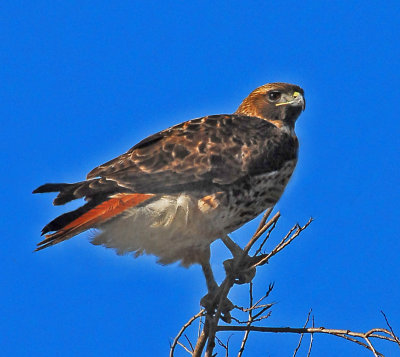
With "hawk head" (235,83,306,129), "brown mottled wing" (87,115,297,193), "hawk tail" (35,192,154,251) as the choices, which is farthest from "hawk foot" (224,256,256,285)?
"hawk head" (235,83,306,129)

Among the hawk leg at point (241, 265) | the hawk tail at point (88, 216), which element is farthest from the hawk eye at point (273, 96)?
the hawk tail at point (88, 216)

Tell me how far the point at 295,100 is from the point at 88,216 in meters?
2.09

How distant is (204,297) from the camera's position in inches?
224

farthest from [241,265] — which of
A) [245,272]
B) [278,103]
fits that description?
[278,103]

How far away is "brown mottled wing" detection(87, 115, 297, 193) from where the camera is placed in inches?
208

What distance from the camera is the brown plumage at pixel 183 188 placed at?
16.8 ft

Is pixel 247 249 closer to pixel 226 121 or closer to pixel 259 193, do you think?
pixel 259 193

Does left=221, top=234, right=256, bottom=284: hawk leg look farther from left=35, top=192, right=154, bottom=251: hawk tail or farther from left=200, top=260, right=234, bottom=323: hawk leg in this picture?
left=35, top=192, right=154, bottom=251: hawk tail

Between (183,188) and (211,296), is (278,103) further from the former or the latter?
(211,296)

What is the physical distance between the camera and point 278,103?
6.27 metres

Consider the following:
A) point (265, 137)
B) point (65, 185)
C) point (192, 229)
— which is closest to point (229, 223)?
point (192, 229)

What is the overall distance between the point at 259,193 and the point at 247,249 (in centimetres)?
82

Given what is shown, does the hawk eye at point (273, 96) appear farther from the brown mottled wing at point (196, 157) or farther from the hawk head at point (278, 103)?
the brown mottled wing at point (196, 157)

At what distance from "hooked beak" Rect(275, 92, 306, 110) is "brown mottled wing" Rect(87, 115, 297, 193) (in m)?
0.53
